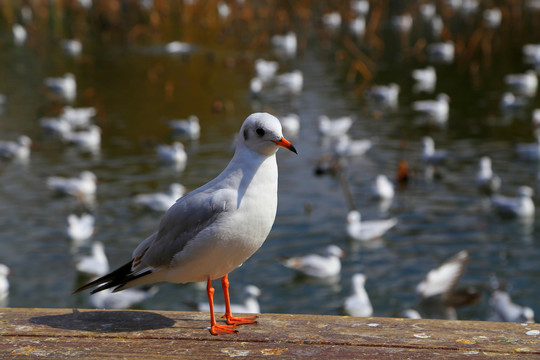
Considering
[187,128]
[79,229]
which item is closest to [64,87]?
[187,128]

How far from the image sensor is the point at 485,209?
598 inches

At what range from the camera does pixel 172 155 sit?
18.0 meters

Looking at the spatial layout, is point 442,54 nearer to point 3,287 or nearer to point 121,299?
point 121,299

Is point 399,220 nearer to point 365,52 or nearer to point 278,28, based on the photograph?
point 365,52

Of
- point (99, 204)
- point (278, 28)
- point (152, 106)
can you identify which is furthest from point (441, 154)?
point (278, 28)

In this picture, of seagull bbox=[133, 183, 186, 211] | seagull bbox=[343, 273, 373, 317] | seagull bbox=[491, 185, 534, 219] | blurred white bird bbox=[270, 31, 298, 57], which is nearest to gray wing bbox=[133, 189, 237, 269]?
seagull bbox=[343, 273, 373, 317]

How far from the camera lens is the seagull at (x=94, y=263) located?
475 inches

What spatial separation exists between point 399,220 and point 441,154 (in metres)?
3.42

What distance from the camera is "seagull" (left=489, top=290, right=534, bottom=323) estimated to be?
1028 centimetres

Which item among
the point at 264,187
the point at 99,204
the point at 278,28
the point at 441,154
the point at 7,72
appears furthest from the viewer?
the point at 278,28

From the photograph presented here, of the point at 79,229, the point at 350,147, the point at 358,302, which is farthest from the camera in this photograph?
the point at 350,147

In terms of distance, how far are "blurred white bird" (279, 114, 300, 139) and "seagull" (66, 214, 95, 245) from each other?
7.28 metres

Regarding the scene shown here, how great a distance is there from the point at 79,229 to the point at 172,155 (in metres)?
4.54

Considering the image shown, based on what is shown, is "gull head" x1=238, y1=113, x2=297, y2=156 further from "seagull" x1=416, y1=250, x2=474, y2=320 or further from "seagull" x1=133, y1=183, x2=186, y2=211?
"seagull" x1=133, y1=183, x2=186, y2=211
